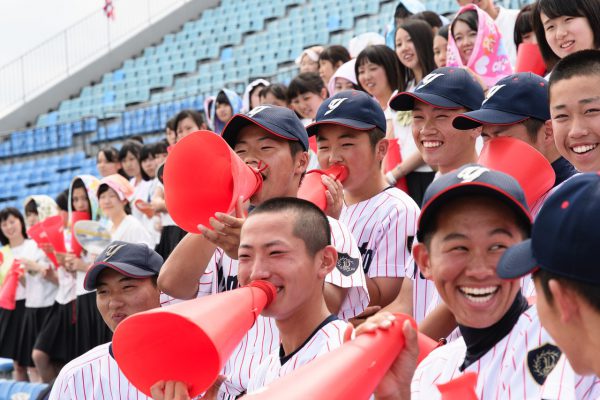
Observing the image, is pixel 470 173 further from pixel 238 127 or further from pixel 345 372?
pixel 238 127

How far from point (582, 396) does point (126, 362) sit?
1.09m

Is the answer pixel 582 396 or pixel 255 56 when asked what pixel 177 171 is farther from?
pixel 255 56

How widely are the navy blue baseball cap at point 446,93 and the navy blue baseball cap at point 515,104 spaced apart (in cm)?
33

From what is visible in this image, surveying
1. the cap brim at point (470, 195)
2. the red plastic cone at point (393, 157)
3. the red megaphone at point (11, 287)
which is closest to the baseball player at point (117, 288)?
the red plastic cone at point (393, 157)

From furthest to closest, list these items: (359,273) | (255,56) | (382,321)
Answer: (255,56) → (359,273) → (382,321)

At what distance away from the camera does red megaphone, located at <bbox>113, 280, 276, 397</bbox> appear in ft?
6.42

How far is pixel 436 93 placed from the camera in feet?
11.5

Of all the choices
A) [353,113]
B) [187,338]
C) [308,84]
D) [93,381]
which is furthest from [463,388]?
[308,84]

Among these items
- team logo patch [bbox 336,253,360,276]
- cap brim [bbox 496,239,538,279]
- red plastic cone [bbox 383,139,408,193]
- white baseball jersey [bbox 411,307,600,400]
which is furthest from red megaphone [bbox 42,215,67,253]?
cap brim [bbox 496,239,538,279]

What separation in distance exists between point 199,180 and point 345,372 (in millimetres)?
1498

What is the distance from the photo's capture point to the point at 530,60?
15.2 ft

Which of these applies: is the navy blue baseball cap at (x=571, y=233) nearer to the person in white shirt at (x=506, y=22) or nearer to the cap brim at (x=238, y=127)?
the cap brim at (x=238, y=127)

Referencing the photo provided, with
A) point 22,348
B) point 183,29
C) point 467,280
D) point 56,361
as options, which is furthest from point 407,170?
point 183,29

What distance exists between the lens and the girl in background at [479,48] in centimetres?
485
